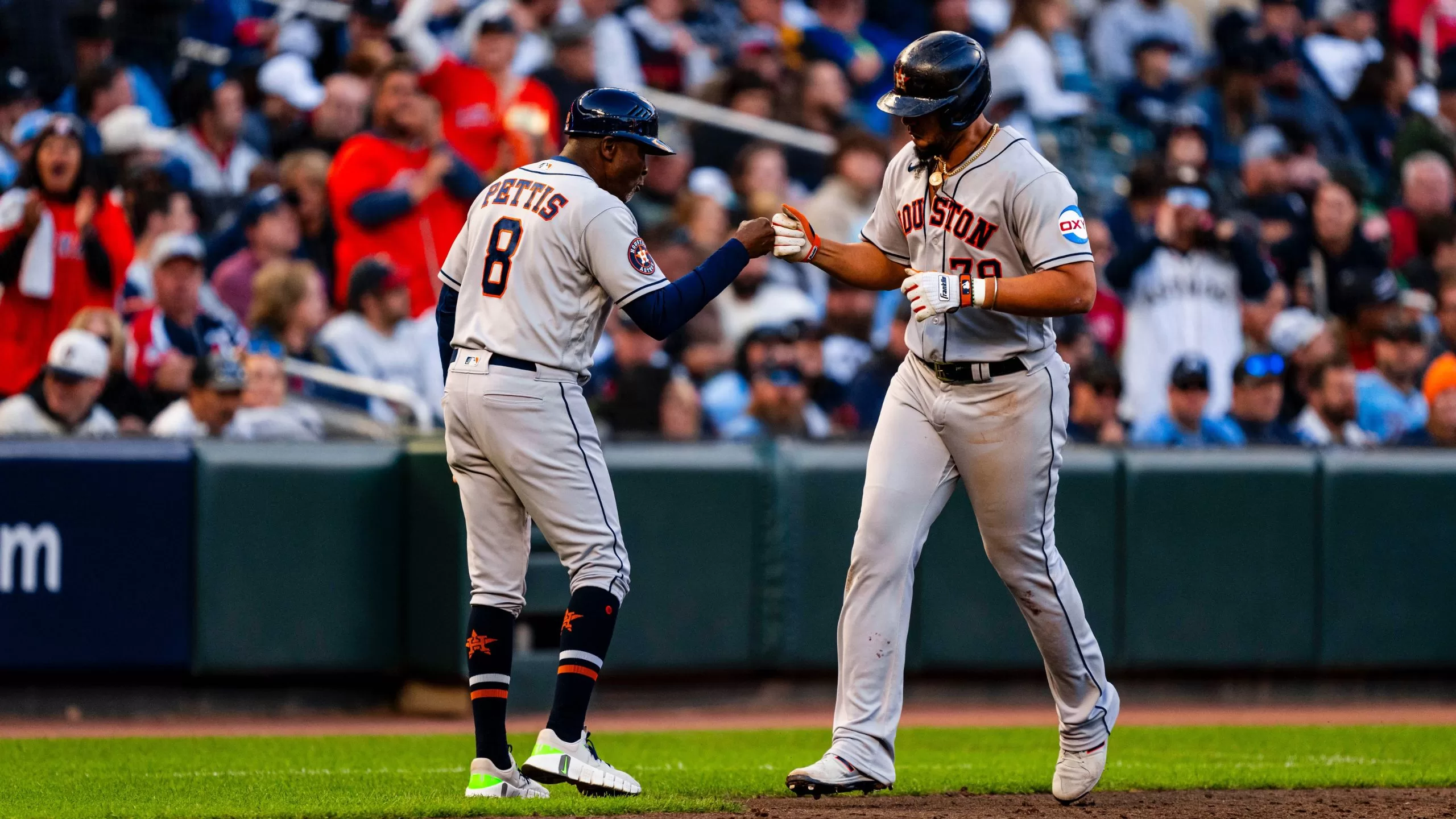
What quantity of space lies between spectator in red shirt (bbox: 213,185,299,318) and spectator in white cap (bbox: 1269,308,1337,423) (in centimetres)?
574

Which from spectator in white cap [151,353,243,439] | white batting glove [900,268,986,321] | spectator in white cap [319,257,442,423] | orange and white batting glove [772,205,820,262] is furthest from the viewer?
spectator in white cap [319,257,442,423]

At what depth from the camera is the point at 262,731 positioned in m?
7.65

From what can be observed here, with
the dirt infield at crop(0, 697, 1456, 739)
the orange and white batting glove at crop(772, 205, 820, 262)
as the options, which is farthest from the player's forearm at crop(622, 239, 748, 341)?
the dirt infield at crop(0, 697, 1456, 739)

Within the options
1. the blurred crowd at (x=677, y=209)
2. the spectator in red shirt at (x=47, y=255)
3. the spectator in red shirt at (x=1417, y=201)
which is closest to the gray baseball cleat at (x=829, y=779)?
the blurred crowd at (x=677, y=209)

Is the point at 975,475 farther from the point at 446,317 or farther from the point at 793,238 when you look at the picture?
the point at 446,317

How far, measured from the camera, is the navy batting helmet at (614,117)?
5176mm

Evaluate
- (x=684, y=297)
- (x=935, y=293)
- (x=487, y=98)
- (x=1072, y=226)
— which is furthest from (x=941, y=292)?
(x=487, y=98)

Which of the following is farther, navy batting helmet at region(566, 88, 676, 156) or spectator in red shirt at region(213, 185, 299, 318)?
spectator in red shirt at region(213, 185, 299, 318)

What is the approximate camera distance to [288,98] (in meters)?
11.2

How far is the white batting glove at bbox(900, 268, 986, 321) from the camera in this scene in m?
4.93

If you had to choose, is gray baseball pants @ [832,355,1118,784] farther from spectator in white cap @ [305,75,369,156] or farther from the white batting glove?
spectator in white cap @ [305,75,369,156]

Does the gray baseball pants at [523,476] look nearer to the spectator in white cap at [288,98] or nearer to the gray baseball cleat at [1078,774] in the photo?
the gray baseball cleat at [1078,774]

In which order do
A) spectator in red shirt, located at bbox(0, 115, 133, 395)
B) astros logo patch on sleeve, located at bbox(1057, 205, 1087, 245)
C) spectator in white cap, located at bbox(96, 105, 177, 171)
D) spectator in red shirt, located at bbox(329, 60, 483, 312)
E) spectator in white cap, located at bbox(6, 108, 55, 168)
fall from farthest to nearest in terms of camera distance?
spectator in white cap, located at bbox(96, 105, 177, 171)
spectator in red shirt, located at bbox(329, 60, 483, 312)
spectator in white cap, located at bbox(6, 108, 55, 168)
spectator in red shirt, located at bbox(0, 115, 133, 395)
astros logo patch on sleeve, located at bbox(1057, 205, 1087, 245)

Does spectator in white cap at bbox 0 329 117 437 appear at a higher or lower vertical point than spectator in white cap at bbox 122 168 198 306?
lower
